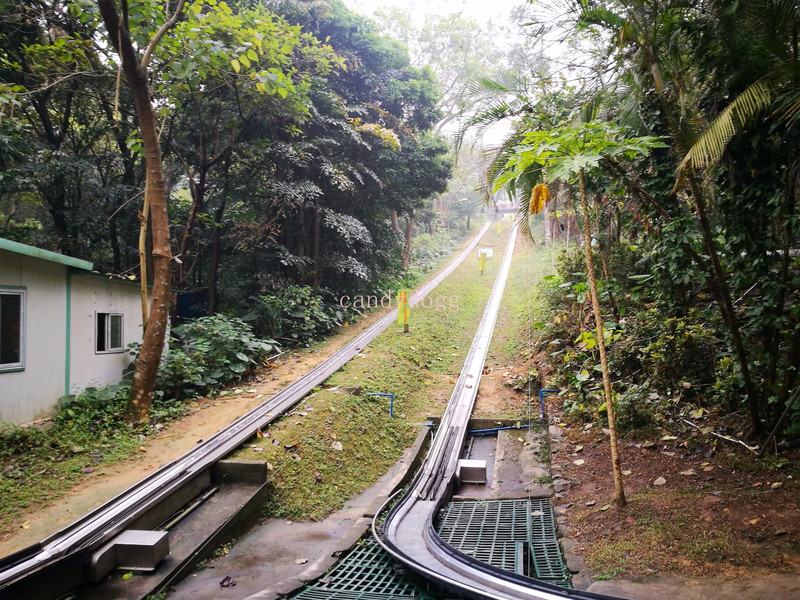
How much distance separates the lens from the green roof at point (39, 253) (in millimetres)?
5998

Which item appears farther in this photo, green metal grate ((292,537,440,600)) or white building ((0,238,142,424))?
white building ((0,238,142,424))

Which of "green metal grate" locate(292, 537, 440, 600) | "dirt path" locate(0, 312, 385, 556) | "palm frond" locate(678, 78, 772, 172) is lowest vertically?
"green metal grate" locate(292, 537, 440, 600)

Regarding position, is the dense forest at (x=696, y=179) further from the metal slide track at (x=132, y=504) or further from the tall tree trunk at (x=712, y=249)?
the metal slide track at (x=132, y=504)

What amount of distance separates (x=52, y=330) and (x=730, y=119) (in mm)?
8401

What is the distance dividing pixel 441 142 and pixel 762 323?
1387cm

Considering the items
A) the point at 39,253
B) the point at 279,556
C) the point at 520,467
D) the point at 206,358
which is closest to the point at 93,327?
the point at 39,253

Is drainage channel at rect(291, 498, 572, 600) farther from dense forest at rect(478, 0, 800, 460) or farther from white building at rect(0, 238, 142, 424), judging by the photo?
white building at rect(0, 238, 142, 424)

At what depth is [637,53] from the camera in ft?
17.4

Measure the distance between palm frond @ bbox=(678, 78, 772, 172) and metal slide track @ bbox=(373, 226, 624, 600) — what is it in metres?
3.40

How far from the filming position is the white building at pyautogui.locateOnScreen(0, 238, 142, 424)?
6.32 meters

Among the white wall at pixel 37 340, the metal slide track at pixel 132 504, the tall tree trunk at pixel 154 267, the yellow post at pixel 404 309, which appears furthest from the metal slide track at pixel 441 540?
the white wall at pixel 37 340

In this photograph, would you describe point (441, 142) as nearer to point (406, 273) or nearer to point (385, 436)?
point (406, 273)

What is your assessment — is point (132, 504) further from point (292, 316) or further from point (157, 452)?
point (292, 316)

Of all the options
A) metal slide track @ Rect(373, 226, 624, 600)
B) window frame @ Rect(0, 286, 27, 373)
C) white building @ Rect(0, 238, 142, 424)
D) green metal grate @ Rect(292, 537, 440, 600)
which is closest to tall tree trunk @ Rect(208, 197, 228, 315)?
white building @ Rect(0, 238, 142, 424)
